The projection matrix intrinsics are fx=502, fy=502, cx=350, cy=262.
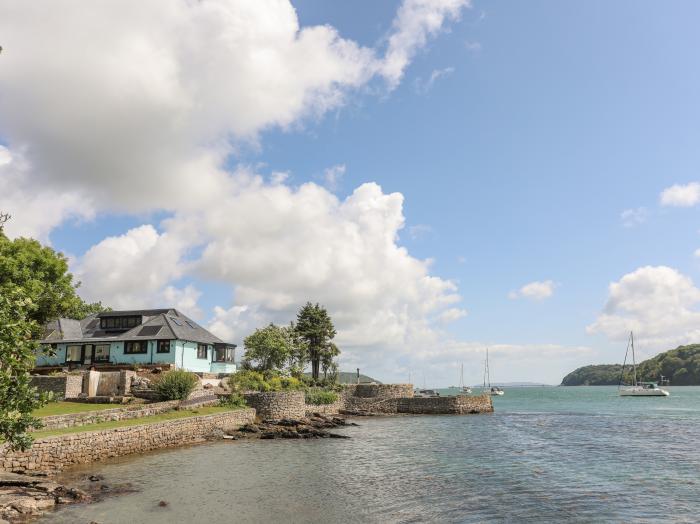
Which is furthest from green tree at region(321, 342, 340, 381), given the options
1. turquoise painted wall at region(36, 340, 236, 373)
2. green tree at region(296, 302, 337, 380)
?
turquoise painted wall at region(36, 340, 236, 373)

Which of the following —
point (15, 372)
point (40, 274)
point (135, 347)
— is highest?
point (40, 274)

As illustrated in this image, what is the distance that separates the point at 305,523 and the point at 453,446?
1004 inches

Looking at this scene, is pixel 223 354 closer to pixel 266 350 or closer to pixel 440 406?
pixel 266 350

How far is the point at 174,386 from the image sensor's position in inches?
1725

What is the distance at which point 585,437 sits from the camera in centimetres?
4903

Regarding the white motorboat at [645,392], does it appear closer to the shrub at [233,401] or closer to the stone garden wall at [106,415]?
the shrub at [233,401]

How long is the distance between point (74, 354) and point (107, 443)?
33.4 meters

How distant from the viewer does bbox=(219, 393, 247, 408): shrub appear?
4859cm

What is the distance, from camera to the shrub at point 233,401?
48591 mm

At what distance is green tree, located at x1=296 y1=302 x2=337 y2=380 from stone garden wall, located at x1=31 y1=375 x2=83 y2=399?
148ft

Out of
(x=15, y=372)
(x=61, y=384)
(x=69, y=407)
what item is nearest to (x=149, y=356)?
(x=61, y=384)

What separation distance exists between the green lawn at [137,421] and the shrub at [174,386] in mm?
1939

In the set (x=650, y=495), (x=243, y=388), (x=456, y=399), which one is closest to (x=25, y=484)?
(x=650, y=495)

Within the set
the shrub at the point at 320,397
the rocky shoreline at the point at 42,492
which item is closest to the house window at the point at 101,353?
the shrub at the point at 320,397
